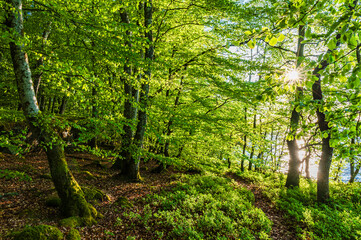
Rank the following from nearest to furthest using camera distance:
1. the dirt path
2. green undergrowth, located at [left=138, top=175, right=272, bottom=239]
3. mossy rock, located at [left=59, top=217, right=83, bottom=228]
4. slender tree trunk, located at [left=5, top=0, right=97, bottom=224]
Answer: slender tree trunk, located at [left=5, top=0, right=97, bottom=224]
mossy rock, located at [left=59, top=217, right=83, bottom=228]
green undergrowth, located at [left=138, top=175, right=272, bottom=239]
the dirt path

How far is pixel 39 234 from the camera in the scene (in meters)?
4.12

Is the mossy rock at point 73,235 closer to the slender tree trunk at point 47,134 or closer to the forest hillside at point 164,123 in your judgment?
the forest hillside at point 164,123

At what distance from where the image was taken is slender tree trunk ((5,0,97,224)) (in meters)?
4.23

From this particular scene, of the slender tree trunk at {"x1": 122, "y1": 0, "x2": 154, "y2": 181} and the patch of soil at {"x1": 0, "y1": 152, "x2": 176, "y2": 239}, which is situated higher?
the slender tree trunk at {"x1": 122, "y1": 0, "x2": 154, "y2": 181}

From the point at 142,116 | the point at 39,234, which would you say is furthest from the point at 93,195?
the point at 142,116

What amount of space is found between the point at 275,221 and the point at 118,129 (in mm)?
7500

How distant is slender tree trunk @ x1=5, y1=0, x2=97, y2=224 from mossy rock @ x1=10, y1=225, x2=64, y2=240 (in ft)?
3.39

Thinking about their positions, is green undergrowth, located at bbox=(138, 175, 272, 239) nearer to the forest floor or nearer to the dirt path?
the forest floor

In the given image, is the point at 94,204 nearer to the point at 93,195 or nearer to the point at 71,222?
the point at 93,195

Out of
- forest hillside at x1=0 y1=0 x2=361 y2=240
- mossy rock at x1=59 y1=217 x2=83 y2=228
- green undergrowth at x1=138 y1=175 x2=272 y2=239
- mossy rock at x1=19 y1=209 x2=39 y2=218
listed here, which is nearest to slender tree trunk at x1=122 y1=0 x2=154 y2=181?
forest hillside at x1=0 y1=0 x2=361 y2=240

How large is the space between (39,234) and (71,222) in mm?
1001

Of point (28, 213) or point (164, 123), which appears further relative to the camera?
point (164, 123)

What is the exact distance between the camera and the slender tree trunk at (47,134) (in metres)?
4.23

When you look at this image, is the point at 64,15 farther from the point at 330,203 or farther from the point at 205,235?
the point at 330,203
